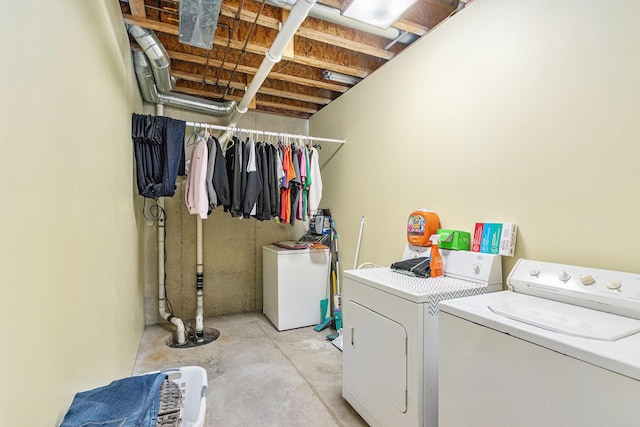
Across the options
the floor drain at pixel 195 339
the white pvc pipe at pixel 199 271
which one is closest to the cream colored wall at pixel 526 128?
the floor drain at pixel 195 339

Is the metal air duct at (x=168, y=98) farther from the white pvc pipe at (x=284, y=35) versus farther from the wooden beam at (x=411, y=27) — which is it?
the wooden beam at (x=411, y=27)

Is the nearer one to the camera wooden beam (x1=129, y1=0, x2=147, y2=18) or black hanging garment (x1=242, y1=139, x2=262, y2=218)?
wooden beam (x1=129, y1=0, x2=147, y2=18)

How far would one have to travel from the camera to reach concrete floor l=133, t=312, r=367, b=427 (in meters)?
1.99

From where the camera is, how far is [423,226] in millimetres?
2180

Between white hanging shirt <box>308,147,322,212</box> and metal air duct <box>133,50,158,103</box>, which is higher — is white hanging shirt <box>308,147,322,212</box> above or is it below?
below

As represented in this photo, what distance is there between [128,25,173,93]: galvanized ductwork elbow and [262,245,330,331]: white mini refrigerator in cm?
207

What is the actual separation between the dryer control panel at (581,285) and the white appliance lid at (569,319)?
36mm

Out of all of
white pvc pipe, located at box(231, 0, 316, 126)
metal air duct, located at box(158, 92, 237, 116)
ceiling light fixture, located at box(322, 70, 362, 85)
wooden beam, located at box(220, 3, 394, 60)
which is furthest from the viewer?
metal air duct, located at box(158, 92, 237, 116)

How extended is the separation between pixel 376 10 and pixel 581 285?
197cm

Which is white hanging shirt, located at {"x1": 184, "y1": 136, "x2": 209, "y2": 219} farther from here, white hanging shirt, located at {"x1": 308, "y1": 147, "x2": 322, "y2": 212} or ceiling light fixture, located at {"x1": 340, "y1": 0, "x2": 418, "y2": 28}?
ceiling light fixture, located at {"x1": 340, "y1": 0, "x2": 418, "y2": 28}

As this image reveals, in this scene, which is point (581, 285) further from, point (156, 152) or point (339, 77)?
Result: point (156, 152)

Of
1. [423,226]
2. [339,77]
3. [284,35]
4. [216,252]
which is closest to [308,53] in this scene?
[339,77]

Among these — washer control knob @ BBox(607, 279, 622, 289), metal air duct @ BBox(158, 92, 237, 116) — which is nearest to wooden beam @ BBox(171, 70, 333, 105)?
metal air duct @ BBox(158, 92, 237, 116)

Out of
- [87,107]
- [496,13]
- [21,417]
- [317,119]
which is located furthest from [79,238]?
[317,119]
